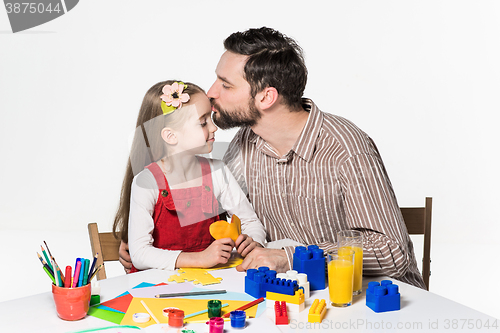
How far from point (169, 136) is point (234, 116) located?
9.8 inches

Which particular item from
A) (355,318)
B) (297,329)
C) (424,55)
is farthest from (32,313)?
(424,55)

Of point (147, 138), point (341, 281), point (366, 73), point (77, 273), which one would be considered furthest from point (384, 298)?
point (366, 73)

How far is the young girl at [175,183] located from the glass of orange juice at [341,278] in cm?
37

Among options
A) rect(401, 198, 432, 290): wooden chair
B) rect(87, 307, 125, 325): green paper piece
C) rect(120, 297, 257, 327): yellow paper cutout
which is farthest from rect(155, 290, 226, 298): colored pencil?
rect(401, 198, 432, 290): wooden chair

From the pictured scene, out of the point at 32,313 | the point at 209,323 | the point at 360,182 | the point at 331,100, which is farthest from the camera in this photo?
the point at 331,100

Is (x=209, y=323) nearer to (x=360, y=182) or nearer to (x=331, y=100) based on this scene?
(x=360, y=182)

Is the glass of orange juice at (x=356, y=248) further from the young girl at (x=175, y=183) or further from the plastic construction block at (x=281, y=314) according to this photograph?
the young girl at (x=175, y=183)

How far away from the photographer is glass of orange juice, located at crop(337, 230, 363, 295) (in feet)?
3.99

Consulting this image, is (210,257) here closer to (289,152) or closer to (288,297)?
(288,297)

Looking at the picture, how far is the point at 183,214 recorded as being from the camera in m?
1.62

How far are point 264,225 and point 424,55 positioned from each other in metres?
3.12

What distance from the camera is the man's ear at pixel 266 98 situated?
173 cm

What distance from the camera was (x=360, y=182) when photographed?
1.54 m

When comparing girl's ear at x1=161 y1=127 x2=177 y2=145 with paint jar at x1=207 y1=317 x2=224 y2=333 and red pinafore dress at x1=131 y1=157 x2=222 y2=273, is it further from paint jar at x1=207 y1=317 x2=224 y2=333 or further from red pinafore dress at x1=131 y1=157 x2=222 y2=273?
paint jar at x1=207 y1=317 x2=224 y2=333
